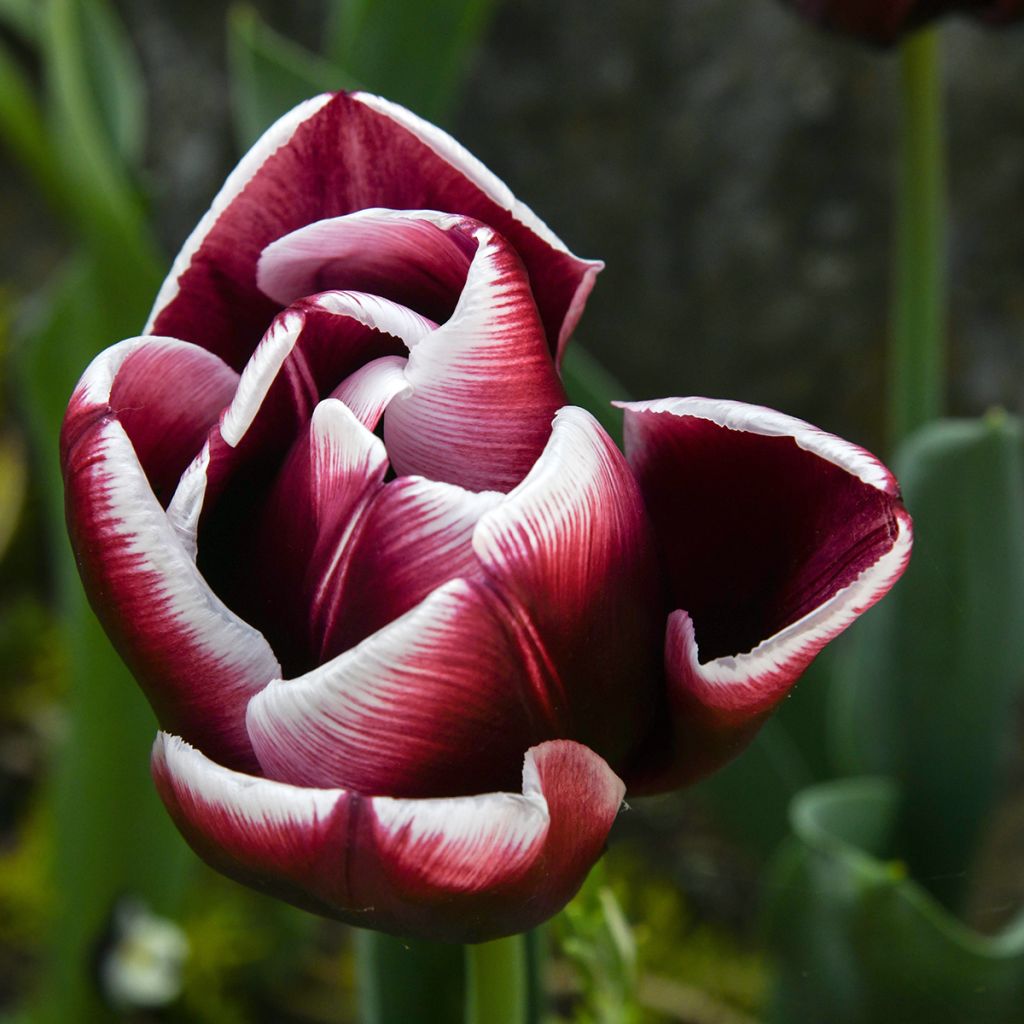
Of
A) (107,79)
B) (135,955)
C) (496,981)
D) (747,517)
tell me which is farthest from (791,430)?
(135,955)

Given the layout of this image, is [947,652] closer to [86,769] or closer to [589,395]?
[589,395]

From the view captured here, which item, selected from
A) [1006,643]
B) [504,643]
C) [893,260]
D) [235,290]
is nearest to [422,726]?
[504,643]

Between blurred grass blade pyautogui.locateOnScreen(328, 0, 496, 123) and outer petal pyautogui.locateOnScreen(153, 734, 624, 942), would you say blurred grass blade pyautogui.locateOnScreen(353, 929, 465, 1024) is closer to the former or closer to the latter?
outer petal pyautogui.locateOnScreen(153, 734, 624, 942)

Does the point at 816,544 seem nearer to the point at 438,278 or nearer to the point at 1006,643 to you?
the point at 438,278

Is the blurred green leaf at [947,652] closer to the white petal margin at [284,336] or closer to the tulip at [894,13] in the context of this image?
the tulip at [894,13]

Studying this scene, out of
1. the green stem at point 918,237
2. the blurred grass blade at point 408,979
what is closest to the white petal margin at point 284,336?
the blurred grass blade at point 408,979

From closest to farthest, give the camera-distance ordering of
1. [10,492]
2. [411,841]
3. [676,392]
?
[411,841] → [676,392] → [10,492]
